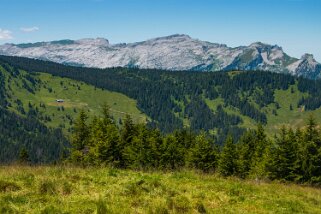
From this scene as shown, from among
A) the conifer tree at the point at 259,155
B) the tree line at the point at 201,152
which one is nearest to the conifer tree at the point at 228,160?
the tree line at the point at 201,152

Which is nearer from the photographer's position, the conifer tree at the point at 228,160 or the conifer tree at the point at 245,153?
the conifer tree at the point at 228,160

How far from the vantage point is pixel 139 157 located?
67.2 metres

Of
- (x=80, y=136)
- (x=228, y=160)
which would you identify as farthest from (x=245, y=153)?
(x=80, y=136)

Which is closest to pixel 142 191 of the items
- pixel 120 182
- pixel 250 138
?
pixel 120 182

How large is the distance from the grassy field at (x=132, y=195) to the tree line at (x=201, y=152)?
40892mm

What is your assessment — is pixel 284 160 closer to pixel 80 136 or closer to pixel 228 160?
pixel 228 160

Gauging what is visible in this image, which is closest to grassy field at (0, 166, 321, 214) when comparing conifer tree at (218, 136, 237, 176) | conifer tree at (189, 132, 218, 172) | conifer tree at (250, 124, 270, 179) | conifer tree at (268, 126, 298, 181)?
conifer tree at (250, 124, 270, 179)

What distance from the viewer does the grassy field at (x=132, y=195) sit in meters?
13.2

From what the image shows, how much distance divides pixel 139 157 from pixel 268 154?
2438cm

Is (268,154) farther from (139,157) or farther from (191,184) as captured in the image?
(191,184)

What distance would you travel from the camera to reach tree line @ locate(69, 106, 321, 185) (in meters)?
65.2

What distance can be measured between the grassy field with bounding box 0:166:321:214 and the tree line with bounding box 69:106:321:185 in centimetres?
4089

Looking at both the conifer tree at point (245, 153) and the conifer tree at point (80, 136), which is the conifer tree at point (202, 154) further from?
the conifer tree at point (80, 136)

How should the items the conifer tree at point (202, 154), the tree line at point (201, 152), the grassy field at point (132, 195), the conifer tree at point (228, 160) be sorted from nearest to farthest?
the grassy field at point (132, 195) < the tree line at point (201, 152) < the conifer tree at point (228, 160) < the conifer tree at point (202, 154)
